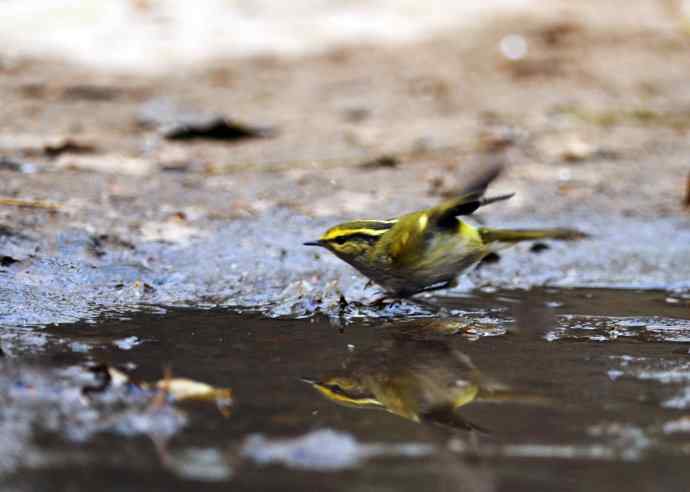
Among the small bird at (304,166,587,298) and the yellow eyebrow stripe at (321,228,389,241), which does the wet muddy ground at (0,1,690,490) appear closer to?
the small bird at (304,166,587,298)

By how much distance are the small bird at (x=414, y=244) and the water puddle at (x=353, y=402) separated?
0.71ft

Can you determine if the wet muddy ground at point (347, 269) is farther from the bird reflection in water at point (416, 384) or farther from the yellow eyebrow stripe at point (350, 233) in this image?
the yellow eyebrow stripe at point (350, 233)

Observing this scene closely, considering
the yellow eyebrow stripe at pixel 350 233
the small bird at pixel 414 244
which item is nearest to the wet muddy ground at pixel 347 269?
the small bird at pixel 414 244

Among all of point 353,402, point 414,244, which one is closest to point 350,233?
point 414,244

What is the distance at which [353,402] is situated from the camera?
345 centimetres

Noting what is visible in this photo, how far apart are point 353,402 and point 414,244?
139cm

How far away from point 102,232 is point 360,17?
5.65 m

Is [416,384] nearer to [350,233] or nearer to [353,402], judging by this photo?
[353,402]

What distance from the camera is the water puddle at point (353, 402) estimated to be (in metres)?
2.83

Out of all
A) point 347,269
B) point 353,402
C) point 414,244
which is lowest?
point 347,269

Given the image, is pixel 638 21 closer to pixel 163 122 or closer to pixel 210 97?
pixel 210 97

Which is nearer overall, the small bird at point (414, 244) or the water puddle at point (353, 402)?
the water puddle at point (353, 402)

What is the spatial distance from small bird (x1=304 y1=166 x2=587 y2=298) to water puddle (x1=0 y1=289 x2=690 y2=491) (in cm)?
22

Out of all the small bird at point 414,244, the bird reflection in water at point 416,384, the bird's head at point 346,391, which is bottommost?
the bird reflection in water at point 416,384
